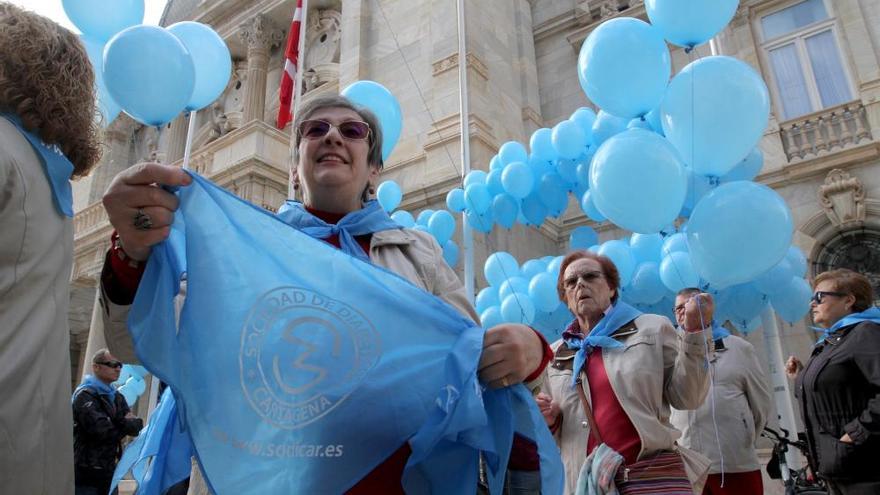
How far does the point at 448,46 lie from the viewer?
10.8 meters

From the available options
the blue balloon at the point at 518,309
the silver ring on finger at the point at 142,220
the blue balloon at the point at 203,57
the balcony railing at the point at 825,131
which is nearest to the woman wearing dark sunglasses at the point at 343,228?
the silver ring on finger at the point at 142,220

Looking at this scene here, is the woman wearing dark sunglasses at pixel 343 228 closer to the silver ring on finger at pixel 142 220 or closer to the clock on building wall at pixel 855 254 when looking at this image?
the silver ring on finger at pixel 142 220

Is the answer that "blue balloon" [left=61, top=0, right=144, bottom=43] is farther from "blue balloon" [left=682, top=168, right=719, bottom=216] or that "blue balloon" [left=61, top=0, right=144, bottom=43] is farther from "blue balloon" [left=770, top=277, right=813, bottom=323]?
"blue balloon" [left=770, top=277, right=813, bottom=323]

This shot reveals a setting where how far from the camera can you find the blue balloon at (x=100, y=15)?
4.94m

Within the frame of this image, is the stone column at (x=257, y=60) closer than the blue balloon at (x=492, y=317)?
No

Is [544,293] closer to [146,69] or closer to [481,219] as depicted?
[481,219]

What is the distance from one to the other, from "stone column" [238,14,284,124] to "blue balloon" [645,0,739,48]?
1485 cm

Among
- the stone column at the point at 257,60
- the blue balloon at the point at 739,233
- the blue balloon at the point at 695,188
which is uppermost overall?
the stone column at the point at 257,60

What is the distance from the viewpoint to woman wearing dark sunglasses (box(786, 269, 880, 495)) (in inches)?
117

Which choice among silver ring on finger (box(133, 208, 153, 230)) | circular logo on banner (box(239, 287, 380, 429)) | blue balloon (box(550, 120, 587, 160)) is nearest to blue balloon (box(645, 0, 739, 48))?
blue balloon (box(550, 120, 587, 160))

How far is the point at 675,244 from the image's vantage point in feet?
17.7

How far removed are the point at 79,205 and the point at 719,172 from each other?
21710 millimetres

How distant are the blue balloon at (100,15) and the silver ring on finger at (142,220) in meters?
4.63

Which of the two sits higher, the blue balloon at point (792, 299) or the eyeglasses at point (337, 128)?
the blue balloon at point (792, 299)
